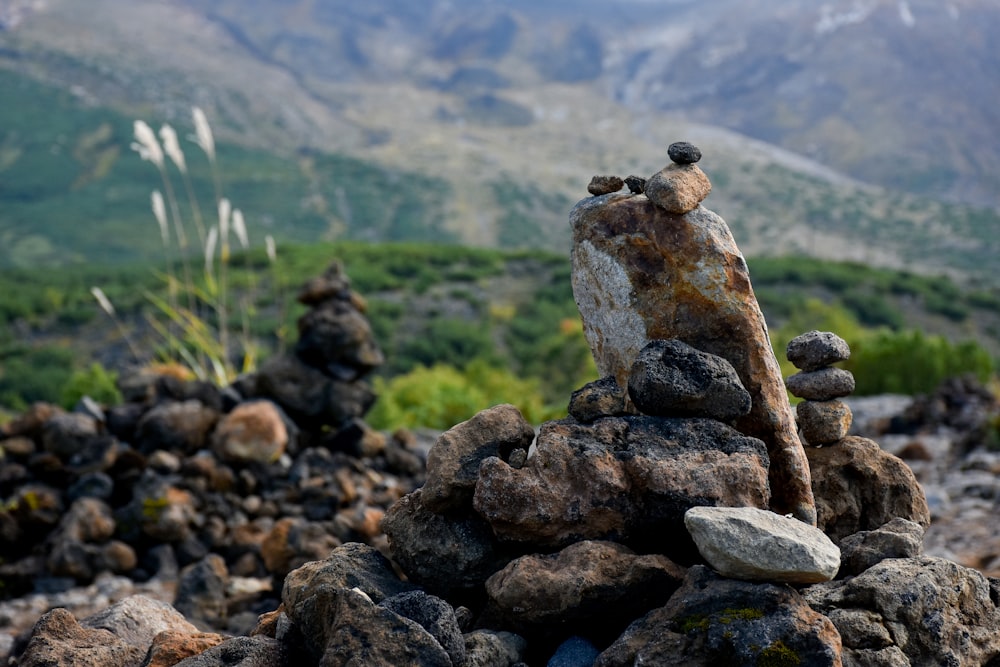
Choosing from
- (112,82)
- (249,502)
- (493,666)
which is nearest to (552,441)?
(493,666)

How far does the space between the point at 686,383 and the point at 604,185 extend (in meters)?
1.28

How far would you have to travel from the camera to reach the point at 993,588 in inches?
165

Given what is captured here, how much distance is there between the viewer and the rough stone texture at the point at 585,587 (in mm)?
3770

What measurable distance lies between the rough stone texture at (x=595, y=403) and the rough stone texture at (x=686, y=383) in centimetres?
23

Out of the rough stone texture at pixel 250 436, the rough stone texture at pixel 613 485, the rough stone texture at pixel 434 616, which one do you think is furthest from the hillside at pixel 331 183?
the rough stone texture at pixel 434 616

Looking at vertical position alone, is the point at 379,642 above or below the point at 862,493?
below

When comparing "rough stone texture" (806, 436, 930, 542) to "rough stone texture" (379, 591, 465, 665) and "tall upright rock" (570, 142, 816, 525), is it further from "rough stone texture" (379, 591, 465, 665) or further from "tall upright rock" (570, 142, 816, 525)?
"rough stone texture" (379, 591, 465, 665)

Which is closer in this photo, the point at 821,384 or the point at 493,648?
the point at 493,648

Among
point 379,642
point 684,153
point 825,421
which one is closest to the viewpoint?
point 379,642

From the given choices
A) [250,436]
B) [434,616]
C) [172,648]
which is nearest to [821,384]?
[434,616]

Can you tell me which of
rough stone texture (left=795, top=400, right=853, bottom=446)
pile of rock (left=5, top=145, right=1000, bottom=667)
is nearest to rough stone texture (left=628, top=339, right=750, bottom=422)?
pile of rock (left=5, top=145, right=1000, bottom=667)

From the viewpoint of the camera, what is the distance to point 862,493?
488cm

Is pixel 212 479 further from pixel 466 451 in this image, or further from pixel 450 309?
pixel 450 309

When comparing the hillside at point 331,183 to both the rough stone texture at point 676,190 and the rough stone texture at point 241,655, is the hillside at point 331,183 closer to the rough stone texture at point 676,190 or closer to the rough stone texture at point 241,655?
the rough stone texture at point 676,190
